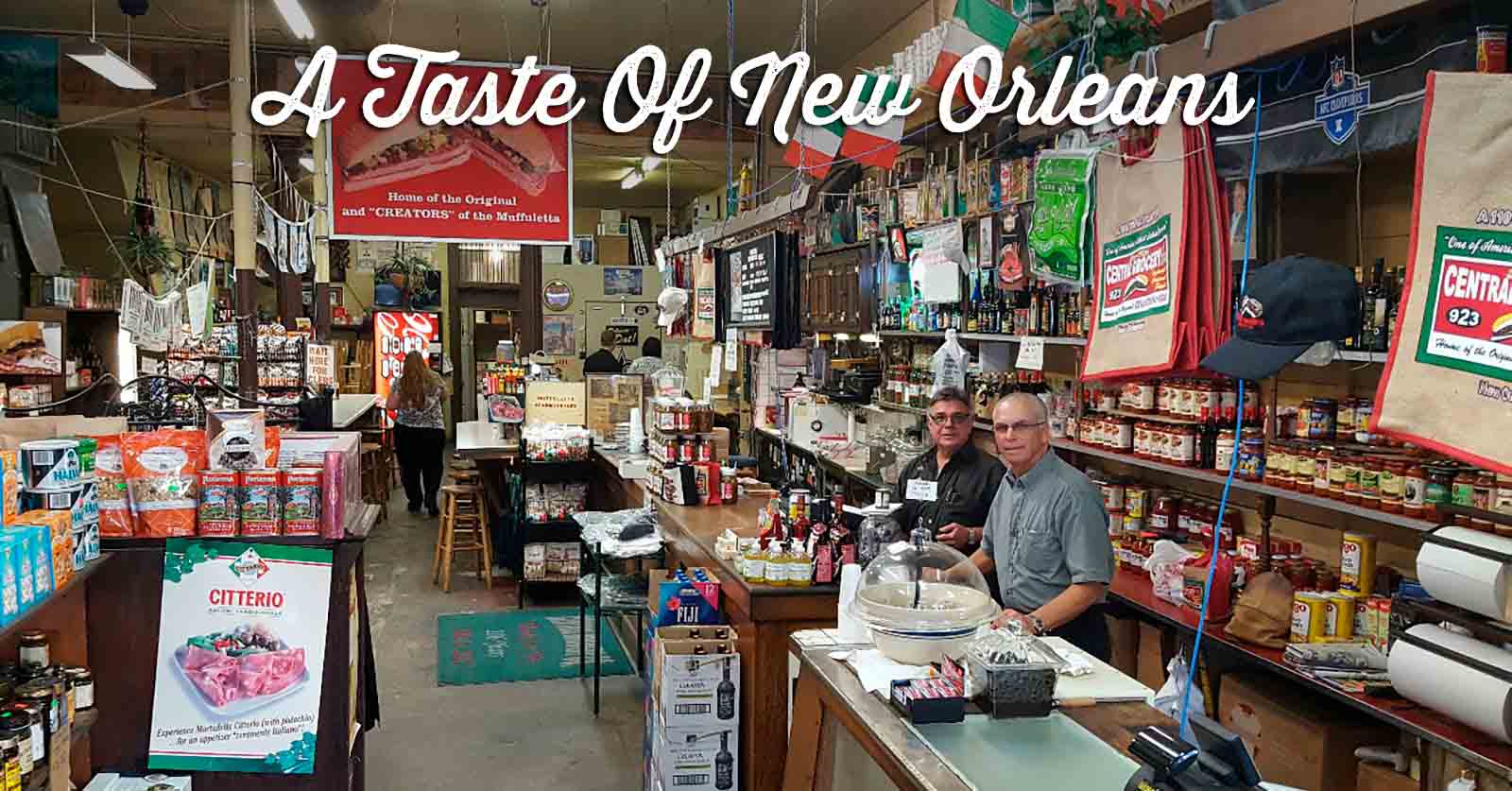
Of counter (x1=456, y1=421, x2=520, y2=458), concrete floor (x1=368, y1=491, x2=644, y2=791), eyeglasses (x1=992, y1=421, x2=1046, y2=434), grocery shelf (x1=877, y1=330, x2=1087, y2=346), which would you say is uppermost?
grocery shelf (x1=877, y1=330, x2=1087, y2=346)

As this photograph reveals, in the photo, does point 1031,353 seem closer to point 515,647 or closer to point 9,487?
point 515,647

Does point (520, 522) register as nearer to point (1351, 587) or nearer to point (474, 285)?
point (1351, 587)

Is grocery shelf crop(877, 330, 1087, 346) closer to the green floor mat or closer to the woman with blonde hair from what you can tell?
the green floor mat

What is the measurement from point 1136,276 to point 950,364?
6.54 ft

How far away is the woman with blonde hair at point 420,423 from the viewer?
11281 millimetres

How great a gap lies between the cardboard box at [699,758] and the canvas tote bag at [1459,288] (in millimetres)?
2505

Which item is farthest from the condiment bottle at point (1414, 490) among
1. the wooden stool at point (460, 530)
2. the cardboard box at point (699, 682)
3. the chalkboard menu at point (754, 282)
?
the wooden stool at point (460, 530)

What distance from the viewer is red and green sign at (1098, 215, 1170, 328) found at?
4.30 meters

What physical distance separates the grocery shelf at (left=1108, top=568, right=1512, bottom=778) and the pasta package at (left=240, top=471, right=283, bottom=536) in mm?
3408

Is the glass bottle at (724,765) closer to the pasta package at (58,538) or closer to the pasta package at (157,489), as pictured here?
the pasta package at (157,489)

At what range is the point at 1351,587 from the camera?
160 inches

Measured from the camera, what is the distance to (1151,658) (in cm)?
495

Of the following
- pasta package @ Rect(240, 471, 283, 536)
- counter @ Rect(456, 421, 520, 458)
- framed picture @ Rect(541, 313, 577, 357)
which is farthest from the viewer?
framed picture @ Rect(541, 313, 577, 357)

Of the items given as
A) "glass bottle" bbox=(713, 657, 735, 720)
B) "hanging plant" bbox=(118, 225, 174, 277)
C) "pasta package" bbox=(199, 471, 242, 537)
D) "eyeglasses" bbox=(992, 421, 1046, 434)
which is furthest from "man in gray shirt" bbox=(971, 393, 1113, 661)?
"hanging plant" bbox=(118, 225, 174, 277)
